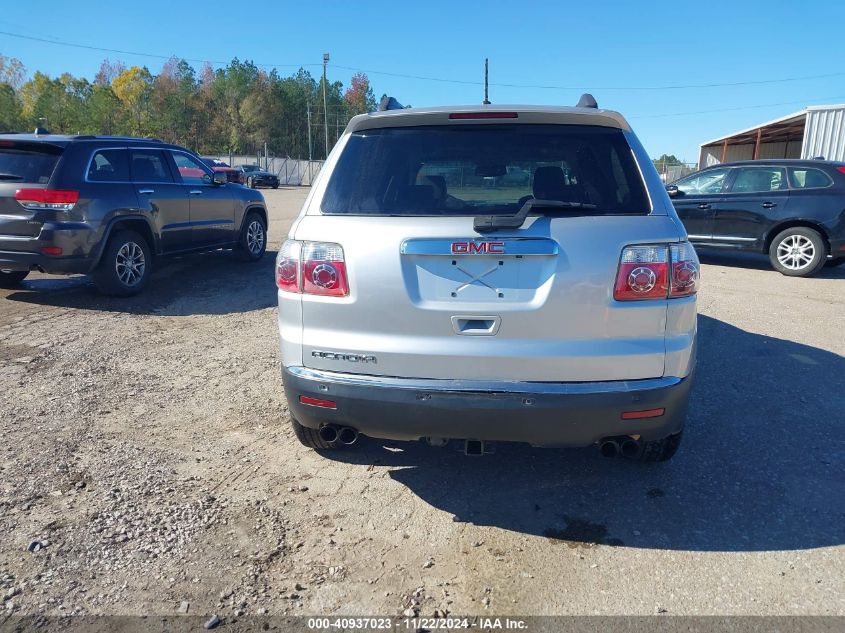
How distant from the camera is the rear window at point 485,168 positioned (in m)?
2.98

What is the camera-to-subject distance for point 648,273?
9.05 ft

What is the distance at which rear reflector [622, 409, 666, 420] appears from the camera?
9.07ft

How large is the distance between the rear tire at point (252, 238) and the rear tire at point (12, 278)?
296 centimetres

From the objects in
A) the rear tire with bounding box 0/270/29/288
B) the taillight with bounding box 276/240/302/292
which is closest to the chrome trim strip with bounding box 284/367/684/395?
the taillight with bounding box 276/240/302/292

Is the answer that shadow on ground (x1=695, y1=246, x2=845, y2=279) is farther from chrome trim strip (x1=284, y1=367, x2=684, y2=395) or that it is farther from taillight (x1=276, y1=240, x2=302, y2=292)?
taillight (x1=276, y1=240, x2=302, y2=292)

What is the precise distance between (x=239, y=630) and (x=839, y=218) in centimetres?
1009

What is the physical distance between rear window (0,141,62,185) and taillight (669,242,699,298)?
259 inches

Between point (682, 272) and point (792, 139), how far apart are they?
36.5 m

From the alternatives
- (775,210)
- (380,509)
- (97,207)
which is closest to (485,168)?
(380,509)

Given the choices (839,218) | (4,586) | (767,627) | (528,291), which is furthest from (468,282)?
(839,218)

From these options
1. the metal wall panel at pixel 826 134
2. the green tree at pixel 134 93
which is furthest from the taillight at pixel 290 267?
the green tree at pixel 134 93

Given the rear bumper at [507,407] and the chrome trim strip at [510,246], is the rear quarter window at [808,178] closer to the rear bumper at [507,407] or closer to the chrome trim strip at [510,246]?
the rear bumper at [507,407]

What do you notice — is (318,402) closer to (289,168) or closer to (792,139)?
(792,139)

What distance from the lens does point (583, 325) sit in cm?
272
